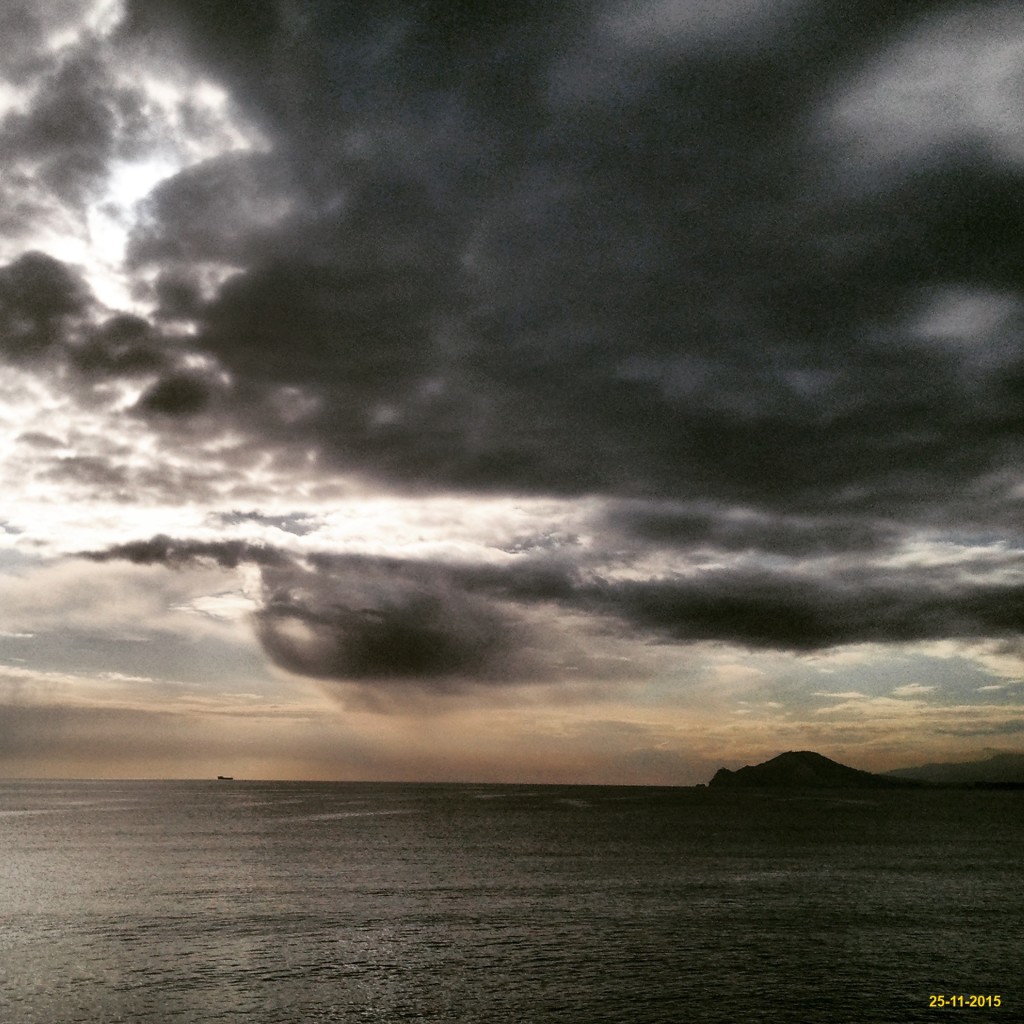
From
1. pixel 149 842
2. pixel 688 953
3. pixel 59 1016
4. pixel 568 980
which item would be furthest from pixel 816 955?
pixel 149 842

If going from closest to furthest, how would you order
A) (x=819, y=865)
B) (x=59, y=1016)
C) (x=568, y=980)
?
(x=59, y=1016), (x=568, y=980), (x=819, y=865)

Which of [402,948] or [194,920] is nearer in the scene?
[402,948]

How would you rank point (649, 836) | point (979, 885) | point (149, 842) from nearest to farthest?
point (979, 885)
point (149, 842)
point (649, 836)

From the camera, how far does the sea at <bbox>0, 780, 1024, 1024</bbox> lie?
5406 centimetres

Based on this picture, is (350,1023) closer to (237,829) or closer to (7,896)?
(7,896)

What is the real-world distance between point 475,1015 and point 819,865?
90928mm

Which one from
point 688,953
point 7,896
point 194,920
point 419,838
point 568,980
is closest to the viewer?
point 568,980

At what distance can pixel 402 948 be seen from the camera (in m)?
69.1

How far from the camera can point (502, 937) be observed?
72.8m

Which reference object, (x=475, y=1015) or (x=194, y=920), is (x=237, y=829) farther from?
(x=475, y=1015)

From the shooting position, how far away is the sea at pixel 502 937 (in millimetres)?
54062

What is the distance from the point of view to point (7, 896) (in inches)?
3659

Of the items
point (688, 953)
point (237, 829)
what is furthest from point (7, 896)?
point (237, 829)

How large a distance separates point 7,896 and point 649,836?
12147 cm
